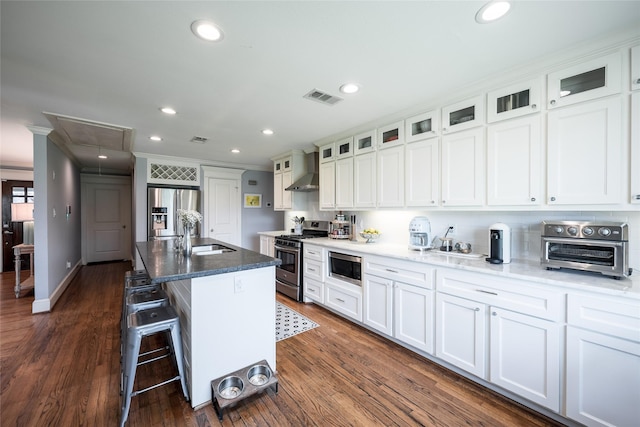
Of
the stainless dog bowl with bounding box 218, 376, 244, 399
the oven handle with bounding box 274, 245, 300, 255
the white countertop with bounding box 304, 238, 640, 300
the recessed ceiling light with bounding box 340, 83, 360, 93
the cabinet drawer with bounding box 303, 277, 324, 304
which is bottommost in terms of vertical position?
the stainless dog bowl with bounding box 218, 376, 244, 399

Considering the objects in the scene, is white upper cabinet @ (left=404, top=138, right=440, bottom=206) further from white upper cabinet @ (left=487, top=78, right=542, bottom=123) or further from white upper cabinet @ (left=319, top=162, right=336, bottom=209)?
white upper cabinet @ (left=319, top=162, right=336, bottom=209)

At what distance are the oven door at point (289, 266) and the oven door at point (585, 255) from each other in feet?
9.36

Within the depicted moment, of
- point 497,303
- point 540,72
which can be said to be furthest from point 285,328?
point 540,72

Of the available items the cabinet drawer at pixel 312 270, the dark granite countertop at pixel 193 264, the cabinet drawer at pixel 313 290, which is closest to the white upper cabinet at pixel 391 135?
the cabinet drawer at pixel 312 270

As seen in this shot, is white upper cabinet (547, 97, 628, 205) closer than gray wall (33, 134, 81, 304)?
Yes

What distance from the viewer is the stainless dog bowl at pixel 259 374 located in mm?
1967

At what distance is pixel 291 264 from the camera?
4.05 m

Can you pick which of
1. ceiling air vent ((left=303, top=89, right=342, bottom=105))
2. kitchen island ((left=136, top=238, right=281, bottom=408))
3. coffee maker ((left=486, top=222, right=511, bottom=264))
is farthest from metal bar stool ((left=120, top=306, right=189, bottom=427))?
coffee maker ((left=486, top=222, right=511, bottom=264))

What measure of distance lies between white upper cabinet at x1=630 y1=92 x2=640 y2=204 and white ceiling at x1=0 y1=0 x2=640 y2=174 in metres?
0.45

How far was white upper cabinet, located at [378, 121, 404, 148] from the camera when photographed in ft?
9.69

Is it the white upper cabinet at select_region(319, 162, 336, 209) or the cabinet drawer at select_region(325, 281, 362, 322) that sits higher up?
the white upper cabinet at select_region(319, 162, 336, 209)

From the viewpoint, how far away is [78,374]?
7.16ft

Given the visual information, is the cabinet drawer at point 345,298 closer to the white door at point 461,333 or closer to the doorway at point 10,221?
the white door at point 461,333

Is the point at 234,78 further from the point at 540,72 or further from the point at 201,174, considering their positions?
the point at 201,174
